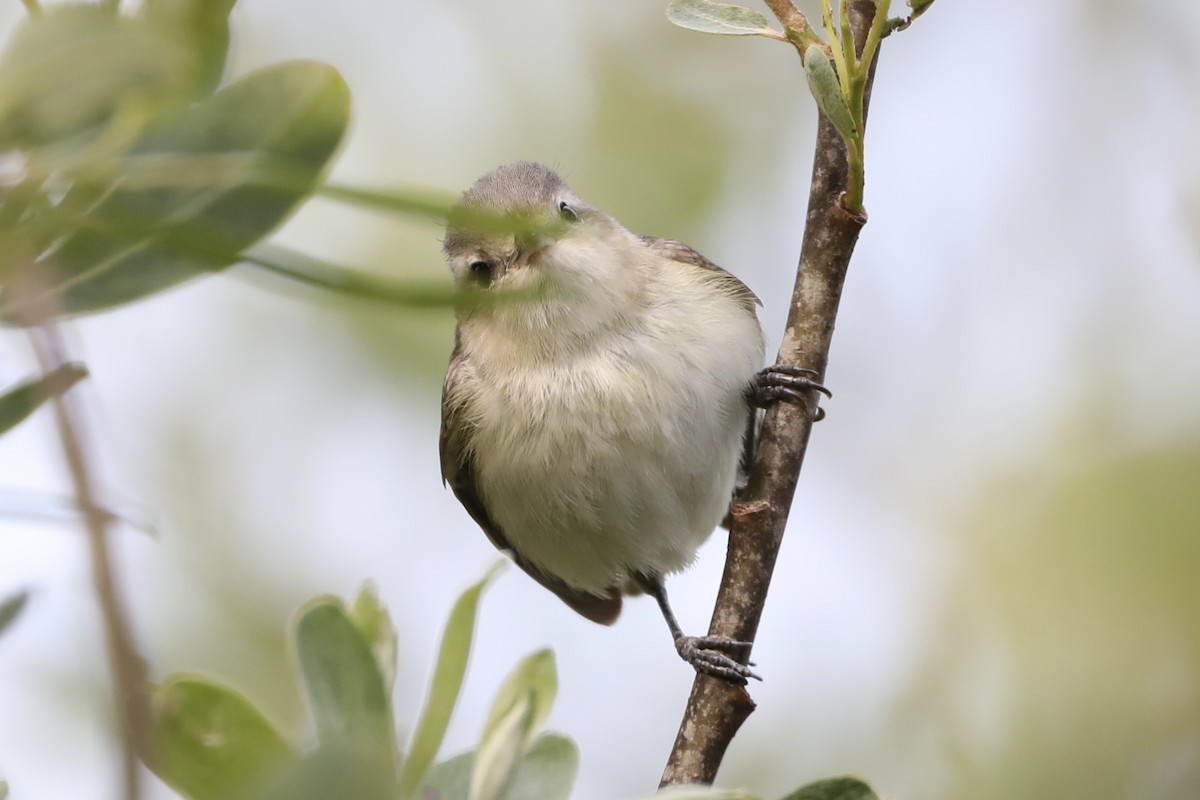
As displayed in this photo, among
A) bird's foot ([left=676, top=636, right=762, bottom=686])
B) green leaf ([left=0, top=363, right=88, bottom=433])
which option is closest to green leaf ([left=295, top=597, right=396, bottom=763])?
green leaf ([left=0, top=363, right=88, bottom=433])

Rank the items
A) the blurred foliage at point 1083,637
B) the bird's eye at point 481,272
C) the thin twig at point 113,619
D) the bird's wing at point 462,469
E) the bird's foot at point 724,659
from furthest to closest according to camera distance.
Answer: the blurred foliage at point 1083,637
the bird's wing at point 462,469
the bird's eye at point 481,272
the bird's foot at point 724,659
the thin twig at point 113,619

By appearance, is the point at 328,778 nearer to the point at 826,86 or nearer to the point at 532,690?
the point at 532,690

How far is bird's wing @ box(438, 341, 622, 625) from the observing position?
3252mm

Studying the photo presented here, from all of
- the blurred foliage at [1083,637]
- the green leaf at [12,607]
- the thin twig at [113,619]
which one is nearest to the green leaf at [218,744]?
the green leaf at [12,607]

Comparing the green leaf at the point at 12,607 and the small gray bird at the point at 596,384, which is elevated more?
the small gray bird at the point at 596,384

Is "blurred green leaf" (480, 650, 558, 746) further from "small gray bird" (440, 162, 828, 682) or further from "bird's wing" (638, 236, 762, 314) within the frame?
"bird's wing" (638, 236, 762, 314)

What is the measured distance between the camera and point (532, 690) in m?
1.01

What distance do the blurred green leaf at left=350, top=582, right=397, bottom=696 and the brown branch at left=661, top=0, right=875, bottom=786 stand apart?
2.56 feet

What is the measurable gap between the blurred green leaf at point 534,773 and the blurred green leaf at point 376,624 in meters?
0.09

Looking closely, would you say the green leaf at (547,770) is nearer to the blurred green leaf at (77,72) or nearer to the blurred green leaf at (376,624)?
the blurred green leaf at (376,624)

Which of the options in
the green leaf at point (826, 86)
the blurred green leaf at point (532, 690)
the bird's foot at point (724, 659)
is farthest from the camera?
the bird's foot at point (724, 659)

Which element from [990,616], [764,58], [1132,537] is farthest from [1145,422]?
[764,58]

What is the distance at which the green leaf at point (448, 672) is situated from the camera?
35.5 inches

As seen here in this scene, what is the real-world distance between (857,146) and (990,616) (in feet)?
9.41
